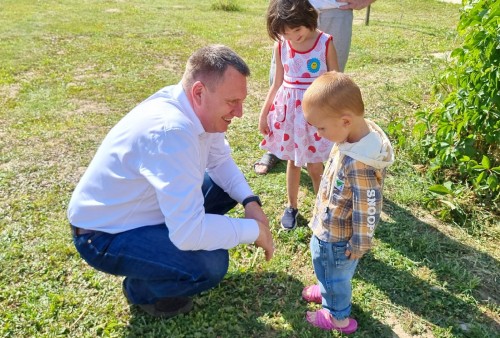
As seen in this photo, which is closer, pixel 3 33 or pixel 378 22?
pixel 3 33

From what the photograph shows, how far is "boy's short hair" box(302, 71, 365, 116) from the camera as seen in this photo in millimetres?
1786

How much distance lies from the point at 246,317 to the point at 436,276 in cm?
103

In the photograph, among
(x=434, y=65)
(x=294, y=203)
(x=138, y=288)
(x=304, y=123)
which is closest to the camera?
(x=138, y=288)

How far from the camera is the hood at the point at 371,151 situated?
179 cm

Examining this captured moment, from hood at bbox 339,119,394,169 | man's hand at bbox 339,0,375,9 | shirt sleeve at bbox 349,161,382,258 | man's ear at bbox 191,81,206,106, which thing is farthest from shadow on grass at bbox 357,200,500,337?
man's hand at bbox 339,0,375,9

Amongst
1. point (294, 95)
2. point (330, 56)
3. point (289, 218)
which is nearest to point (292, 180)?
point (289, 218)

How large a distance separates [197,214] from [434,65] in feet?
15.9

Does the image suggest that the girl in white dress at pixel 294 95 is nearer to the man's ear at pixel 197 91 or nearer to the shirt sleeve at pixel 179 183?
the man's ear at pixel 197 91

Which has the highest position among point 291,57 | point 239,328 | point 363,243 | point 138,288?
point 291,57

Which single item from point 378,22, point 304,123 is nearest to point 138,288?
point 304,123

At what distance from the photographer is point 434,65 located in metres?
5.82

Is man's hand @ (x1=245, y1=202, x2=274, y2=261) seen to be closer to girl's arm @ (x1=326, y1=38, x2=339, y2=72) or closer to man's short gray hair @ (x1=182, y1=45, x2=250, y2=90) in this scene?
man's short gray hair @ (x1=182, y1=45, x2=250, y2=90)

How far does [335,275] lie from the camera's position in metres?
2.04

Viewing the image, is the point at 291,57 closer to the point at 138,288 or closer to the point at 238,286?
the point at 238,286
